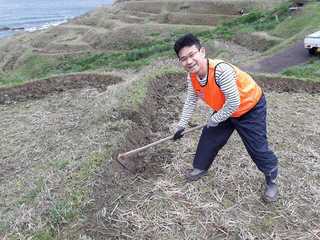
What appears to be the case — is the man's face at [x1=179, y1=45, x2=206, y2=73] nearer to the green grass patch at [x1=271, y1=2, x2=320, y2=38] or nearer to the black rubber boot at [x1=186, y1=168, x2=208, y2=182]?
the black rubber boot at [x1=186, y1=168, x2=208, y2=182]

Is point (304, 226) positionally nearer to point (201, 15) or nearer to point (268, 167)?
point (268, 167)

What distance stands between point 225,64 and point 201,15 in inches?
1430

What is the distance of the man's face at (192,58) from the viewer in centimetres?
429

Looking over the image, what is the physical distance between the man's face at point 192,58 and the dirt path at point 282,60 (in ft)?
39.3

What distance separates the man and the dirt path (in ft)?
37.6

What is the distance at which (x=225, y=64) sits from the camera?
4.41m

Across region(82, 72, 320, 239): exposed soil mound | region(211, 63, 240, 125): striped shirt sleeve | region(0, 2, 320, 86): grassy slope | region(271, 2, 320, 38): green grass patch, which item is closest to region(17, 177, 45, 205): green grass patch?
region(82, 72, 320, 239): exposed soil mound

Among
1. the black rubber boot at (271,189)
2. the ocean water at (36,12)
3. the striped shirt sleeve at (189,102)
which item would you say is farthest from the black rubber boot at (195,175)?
the ocean water at (36,12)

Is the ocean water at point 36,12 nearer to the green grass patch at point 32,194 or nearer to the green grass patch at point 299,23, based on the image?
the green grass patch at point 299,23

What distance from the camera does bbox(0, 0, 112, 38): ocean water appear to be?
57719mm

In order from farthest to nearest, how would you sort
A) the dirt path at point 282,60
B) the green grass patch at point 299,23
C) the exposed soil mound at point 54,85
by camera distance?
the green grass patch at point 299,23
the dirt path at point 282,60
the exposed soil mound at point 54,85

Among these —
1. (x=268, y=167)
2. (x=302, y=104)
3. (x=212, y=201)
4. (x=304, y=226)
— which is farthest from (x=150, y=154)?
(x=302, y=104)

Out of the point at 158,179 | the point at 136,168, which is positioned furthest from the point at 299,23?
the point at 158,179

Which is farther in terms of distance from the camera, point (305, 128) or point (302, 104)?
point (302, 104)
